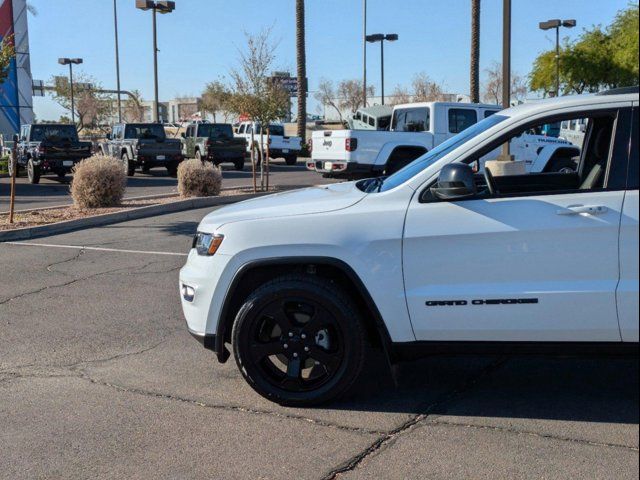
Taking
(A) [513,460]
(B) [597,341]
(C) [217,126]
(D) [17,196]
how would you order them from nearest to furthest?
(A) [513,460] → (B) [597,341] → (D) [17,196] → (C) [217,126]

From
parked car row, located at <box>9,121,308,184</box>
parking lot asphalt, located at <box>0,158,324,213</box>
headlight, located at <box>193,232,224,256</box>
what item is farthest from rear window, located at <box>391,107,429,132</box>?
headlight, located at <box>193,232,224,256</box>

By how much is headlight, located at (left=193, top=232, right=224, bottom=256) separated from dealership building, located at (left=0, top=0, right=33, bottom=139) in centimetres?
3372

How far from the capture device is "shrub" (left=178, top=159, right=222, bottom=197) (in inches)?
693

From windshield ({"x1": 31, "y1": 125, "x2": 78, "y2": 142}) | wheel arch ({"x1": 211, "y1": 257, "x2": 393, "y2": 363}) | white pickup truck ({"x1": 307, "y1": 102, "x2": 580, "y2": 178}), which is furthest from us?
windshield ({"x1": 31, "y1": 125, "x2": 78, "y2": 142})

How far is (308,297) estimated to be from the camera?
4.55m

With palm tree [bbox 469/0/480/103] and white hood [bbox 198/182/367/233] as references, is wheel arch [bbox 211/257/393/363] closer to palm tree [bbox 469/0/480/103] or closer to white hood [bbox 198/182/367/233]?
white hood [bbox 198/182/367/233]

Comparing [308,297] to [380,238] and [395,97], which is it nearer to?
[380,238]

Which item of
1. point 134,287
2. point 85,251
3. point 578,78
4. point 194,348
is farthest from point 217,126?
point 194,348

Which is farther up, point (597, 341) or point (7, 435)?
point (597, 341)

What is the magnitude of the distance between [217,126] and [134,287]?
852 inches

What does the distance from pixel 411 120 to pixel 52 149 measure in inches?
490

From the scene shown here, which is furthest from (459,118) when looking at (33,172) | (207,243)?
(33,172)

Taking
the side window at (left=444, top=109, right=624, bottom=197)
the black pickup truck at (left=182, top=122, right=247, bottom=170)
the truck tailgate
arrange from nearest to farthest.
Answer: the side window at (left=444, top=109, right=624, bottom=197) → the truck tailgate → the black pickup truck at (left=182, top=122, right=247, bottom=170)

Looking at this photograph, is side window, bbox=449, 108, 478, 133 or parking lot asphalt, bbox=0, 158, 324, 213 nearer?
side window, bbox=449, 108, 478, 133
